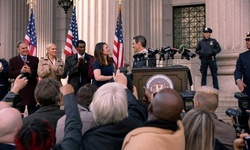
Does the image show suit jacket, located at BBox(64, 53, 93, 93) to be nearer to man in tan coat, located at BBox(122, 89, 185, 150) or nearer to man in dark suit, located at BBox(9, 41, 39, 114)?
man in dark suit, located at BBox(9, 41, 39, 114)

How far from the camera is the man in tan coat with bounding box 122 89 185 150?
3.14 metres

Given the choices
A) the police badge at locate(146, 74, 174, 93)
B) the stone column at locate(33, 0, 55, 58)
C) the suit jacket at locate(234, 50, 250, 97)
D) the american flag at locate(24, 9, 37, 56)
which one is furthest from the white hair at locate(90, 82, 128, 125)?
the stone column at locate(33, 0, 55, 58)

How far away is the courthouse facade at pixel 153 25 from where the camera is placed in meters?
11.5

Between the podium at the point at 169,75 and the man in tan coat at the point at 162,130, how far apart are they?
14.6ft

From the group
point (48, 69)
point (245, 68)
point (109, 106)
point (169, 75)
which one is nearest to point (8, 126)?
point (109, 106)

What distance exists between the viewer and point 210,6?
1262 cm

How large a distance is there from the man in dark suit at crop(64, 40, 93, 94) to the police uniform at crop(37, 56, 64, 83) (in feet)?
0.58

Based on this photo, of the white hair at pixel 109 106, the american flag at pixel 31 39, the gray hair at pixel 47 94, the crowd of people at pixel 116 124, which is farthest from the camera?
the american flag at pixel 31 39

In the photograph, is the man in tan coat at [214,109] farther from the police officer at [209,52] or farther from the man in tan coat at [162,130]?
the police officer at [209,52]

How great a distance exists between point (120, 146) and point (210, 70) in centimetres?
904

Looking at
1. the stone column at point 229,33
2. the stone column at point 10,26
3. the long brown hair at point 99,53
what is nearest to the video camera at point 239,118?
the long brown hair at point 99,53

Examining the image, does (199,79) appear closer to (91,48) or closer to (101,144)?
(91,48)

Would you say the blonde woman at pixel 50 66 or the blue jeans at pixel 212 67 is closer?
the blonde woman at pixel 50 66

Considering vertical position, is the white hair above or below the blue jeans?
below
